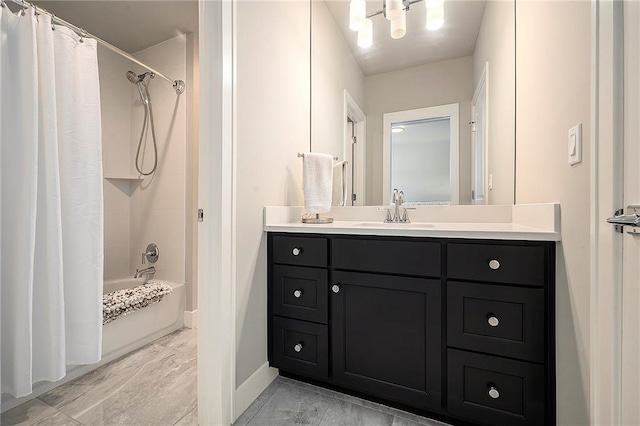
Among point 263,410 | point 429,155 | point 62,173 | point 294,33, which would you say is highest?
point 294,33

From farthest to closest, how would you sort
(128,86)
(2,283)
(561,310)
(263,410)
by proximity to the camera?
(128,86)
(263,410)
(2,283)
(561,310)

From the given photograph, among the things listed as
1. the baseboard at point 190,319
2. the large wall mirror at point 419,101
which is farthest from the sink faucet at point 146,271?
the large wall mirror at point 419,101

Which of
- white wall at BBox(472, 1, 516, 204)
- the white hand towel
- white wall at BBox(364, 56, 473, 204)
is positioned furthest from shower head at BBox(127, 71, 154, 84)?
white wall at BBox(472, 1, 516, 204)

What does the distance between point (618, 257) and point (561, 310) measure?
1.17 feet

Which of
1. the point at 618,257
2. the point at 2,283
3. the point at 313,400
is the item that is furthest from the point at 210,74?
the point at 313,400

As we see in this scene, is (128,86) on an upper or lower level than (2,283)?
upper

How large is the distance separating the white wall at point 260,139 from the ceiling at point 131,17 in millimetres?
905

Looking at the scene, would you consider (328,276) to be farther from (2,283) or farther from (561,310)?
(2,283)

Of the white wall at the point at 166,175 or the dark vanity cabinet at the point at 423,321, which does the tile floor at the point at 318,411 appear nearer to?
the dark vanity cabinet at the point at 423,321

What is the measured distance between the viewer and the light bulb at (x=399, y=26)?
1574 millimetres

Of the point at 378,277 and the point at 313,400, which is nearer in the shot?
the point at 378,277

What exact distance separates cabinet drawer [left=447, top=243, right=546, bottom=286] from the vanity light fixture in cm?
132

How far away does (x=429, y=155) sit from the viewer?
1650 mm

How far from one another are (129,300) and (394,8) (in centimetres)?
239
